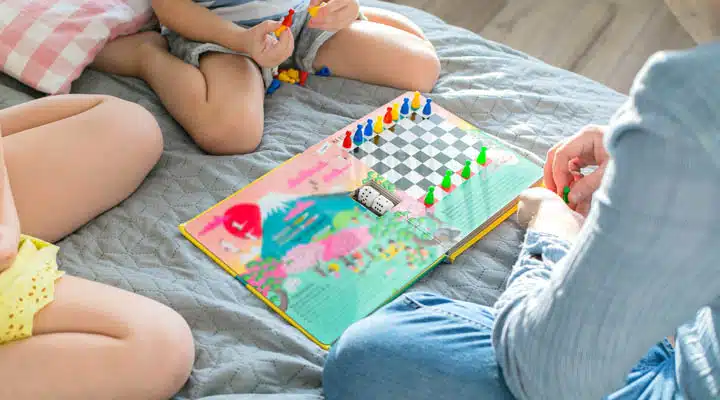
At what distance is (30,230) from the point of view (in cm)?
109

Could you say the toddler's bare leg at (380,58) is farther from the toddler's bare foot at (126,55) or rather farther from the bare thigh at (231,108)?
the toddler's bare foot at (126,55)

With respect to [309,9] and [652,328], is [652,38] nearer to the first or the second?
[309,9]

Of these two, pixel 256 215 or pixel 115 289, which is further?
pixel 256 215

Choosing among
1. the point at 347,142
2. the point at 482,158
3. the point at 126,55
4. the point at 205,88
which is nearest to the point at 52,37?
the point at 126,55

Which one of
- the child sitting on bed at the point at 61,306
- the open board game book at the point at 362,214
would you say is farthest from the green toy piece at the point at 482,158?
the child sitting on bed at the point at 61,306

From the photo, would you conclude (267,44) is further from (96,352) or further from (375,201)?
(96,352)

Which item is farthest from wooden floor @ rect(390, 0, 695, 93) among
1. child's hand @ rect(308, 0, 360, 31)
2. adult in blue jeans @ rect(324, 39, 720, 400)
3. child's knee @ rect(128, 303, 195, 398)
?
child's knee @ rect(128, 303, 195, 398)

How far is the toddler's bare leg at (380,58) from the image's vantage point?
145 cm

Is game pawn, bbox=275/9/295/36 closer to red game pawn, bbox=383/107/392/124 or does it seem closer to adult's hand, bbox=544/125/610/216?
red game pawn, bbox=383/107/392/124

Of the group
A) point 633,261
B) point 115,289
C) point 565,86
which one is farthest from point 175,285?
point 565,86

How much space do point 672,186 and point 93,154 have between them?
0.87m

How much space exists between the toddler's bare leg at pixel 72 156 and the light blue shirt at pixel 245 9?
261 mm

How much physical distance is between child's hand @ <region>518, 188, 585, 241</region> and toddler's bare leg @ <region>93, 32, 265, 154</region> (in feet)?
1.60

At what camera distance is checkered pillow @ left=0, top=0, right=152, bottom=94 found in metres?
1.35
